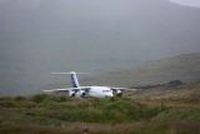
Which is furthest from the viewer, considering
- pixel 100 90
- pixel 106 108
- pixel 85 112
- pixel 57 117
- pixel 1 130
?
pixel 100 90

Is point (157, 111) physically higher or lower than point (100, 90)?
lower

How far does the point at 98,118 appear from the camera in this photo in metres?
48.0

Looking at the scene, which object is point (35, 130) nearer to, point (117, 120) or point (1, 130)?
point (1, 130)

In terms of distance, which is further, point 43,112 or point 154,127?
point 43,112

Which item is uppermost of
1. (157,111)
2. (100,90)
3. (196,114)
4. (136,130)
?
(100,90)

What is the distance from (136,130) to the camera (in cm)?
2695

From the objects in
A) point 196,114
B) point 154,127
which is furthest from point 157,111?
point 154,127

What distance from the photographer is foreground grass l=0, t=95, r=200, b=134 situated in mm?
27438

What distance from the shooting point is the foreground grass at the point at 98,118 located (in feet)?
90.0

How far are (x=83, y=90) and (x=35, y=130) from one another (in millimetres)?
60787

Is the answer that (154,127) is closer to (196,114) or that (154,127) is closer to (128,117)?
(196,114)

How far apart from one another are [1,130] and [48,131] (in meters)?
2.63

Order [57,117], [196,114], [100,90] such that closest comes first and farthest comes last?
[196,114] → [57,117] → [100,90]

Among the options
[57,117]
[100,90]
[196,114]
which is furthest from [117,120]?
[100,90]
